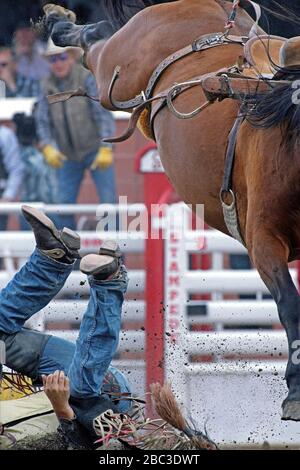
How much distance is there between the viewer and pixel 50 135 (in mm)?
7074

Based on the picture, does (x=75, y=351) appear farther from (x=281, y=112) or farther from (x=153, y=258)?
(x=153, y=258)

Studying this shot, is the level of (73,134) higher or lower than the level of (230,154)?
lower

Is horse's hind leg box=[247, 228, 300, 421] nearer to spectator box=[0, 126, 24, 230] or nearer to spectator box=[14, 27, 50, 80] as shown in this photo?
spectator box=[14, 27, 50, 80]

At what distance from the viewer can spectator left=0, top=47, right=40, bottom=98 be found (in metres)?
7.02

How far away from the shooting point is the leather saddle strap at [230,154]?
4.02 meters

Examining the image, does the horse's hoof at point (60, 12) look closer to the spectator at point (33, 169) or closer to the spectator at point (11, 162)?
the spectator at point (33, 169)

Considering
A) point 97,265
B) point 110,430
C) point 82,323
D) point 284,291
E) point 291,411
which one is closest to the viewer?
point 291,411

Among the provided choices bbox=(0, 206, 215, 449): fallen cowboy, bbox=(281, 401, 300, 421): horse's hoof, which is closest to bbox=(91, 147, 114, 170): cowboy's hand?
bbox=(0, 206, 215, 449): fallen cowboy

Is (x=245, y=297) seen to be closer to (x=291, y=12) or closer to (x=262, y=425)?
(x=262, y=425)

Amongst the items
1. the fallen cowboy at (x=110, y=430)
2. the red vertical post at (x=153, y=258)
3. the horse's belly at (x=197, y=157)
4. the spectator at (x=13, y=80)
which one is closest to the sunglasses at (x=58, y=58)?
the spectator at (x=13, y=80)

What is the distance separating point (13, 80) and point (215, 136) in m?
3.32

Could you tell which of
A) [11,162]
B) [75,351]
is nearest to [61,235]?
[75,351]

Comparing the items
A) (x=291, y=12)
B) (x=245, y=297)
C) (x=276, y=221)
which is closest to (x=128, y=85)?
(x=291, y=12)

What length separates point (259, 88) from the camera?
13.0 feet
